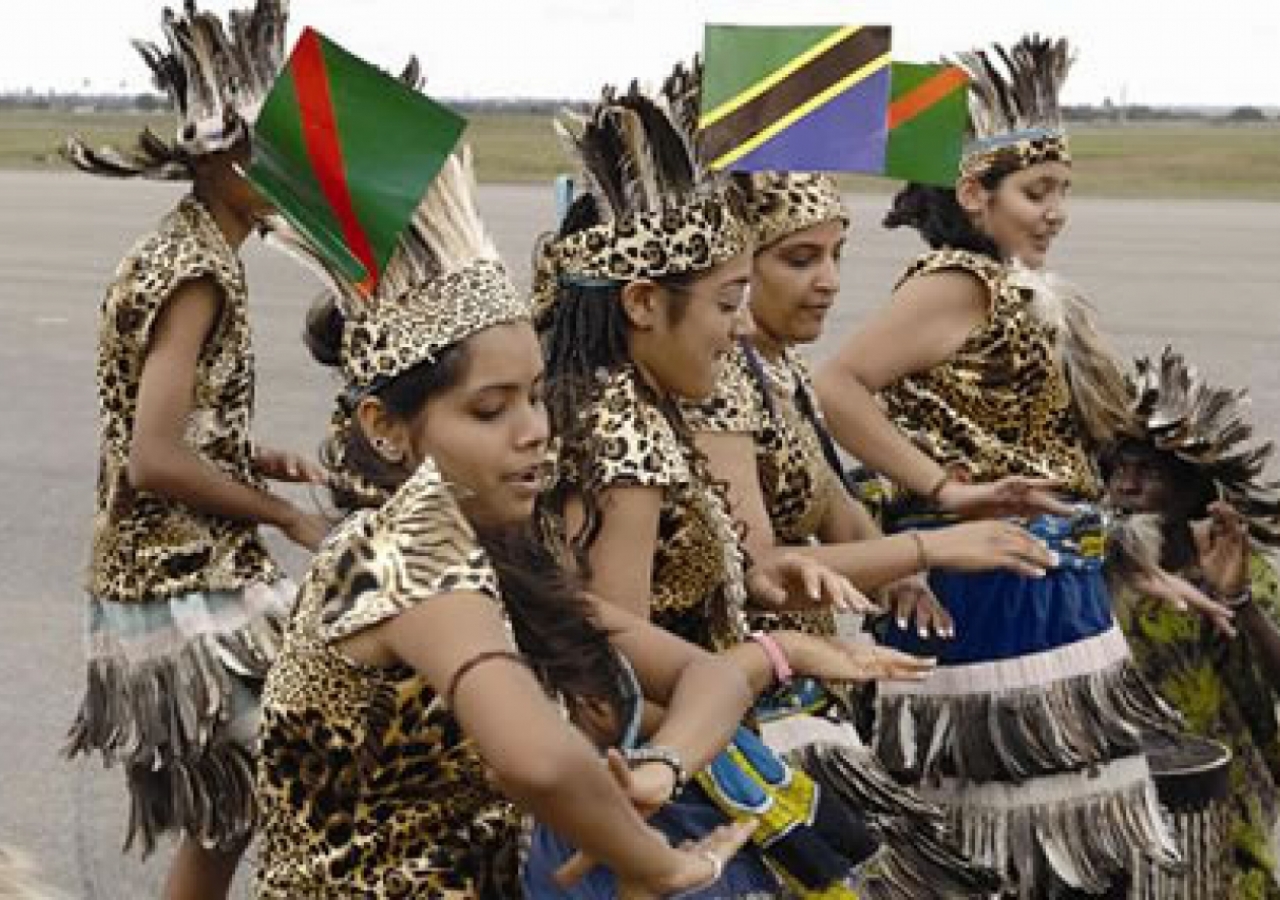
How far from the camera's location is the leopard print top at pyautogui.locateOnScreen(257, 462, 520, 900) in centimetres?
286

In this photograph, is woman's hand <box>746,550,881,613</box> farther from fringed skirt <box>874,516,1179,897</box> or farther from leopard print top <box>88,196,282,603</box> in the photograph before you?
leopard print top <box>88,196,282,603</box>

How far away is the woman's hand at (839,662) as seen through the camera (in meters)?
3.46

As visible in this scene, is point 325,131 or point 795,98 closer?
point 325,131

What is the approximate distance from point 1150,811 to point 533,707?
7.76ft

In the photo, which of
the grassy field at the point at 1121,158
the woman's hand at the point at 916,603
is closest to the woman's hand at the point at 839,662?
the woman's hand at the point at 916,603

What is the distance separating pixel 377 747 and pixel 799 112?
151 centimetres

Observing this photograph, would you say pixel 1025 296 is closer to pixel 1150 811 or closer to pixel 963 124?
pixel 963 124

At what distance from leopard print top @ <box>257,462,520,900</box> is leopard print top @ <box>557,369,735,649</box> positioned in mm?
629

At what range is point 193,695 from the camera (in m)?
4.84

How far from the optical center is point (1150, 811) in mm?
4824

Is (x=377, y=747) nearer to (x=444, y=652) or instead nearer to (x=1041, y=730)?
(x=444, y=652)

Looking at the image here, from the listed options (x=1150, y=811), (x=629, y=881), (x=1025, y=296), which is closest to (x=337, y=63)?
(x=629, y=881)

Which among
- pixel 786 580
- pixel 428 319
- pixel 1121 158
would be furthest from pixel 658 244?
pixel 1121 158

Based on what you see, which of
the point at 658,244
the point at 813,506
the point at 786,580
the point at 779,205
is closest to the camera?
the point at 658,244
